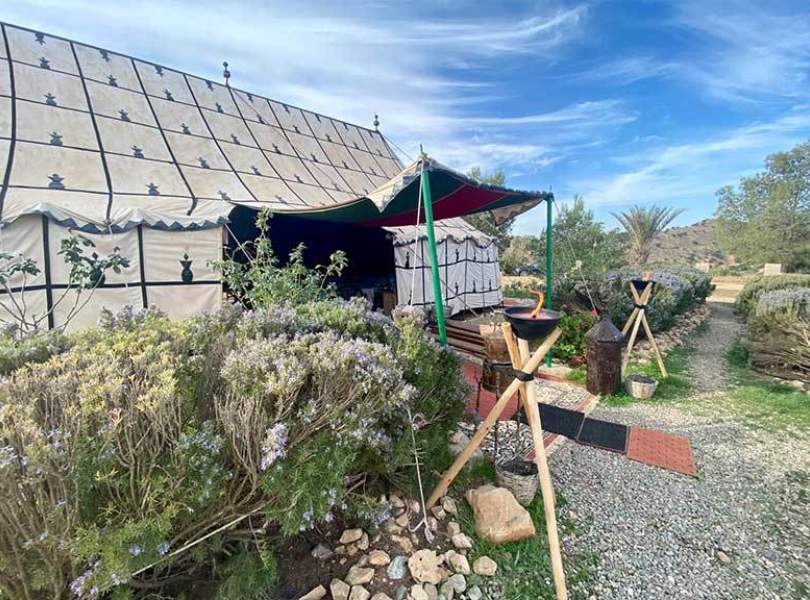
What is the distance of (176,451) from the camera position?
1.06m

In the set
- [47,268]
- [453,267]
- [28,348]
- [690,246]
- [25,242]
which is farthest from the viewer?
→ [690,246]

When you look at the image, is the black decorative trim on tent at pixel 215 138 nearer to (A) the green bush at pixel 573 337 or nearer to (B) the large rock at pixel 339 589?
(A) the green bush at pixel 573 337

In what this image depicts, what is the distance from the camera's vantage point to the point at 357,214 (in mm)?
5293

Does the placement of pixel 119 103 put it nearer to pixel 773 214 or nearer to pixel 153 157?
pixel 153 157

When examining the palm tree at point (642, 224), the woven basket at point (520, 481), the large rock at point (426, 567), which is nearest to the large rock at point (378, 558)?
the large rock at point (426, 567)

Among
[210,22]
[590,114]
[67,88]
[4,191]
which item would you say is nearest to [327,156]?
[210,22]

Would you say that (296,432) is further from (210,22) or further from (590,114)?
(590,114)

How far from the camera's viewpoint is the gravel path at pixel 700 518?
169cm

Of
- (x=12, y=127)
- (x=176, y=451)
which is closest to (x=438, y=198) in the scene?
(x=176, y=451)

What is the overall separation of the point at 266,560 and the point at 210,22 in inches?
276

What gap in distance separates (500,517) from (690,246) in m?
31.6

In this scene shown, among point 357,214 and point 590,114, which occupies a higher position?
point 590,114

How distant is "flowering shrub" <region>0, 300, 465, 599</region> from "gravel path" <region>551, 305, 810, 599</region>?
1.26 m

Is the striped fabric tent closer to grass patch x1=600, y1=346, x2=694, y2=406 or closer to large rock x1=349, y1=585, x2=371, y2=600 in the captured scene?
large rock x1=349, y1=585, x2=371, y2=600
